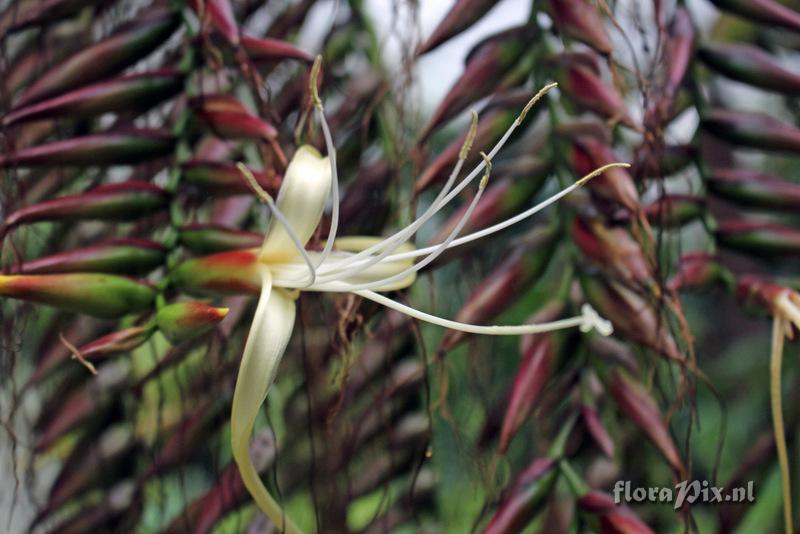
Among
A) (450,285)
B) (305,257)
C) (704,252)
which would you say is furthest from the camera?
(450,285)

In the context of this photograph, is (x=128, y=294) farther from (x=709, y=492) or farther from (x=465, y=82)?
(x=709, y=492)

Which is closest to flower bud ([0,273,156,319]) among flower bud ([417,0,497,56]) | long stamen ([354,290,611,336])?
long stamen ([354,290,611,336])

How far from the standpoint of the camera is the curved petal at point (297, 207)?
0.43 meters

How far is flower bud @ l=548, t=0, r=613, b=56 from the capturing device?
0.47m

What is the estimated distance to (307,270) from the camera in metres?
0.43

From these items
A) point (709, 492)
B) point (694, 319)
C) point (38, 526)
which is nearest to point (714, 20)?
point (694, 319)

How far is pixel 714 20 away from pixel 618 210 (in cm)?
39

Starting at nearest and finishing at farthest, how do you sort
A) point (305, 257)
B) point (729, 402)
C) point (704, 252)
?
point (305, 257), point (704, 252), point (729, 402)

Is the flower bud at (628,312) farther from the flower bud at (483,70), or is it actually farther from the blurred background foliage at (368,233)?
the flower bud at (483,70)

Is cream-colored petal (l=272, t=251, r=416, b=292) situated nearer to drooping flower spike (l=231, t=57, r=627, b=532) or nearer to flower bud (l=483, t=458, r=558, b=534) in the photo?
drooping flower spike (l=231, t=57, r=627, b=532)

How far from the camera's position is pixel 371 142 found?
585 millimetres

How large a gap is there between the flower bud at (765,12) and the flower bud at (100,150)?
32 cm

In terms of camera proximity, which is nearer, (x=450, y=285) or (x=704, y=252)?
(x=704, y=252)

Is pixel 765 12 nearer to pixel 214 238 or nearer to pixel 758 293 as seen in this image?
pixel 758 293
